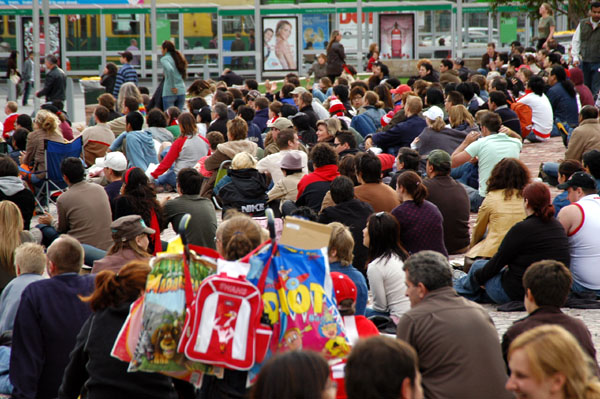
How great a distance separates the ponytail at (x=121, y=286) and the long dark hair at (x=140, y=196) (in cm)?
371

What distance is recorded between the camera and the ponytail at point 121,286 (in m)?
4.87

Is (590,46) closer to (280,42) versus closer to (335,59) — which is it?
(335,59)

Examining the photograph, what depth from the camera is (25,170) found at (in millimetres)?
12828

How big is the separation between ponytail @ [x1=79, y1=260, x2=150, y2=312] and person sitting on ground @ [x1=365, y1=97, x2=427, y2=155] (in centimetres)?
903

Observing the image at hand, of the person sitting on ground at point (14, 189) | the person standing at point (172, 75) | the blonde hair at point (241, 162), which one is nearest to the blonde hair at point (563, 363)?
the blonde hair at point (241, 162)

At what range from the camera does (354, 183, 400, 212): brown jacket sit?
9.24 meters

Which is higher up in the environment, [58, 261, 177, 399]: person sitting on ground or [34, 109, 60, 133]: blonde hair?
[34, 109, 60, 133]: blonde hair

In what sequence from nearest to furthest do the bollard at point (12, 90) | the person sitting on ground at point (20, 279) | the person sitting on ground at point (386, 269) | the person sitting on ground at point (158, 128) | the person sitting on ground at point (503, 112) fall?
the person sitting on ground at point (20, 279) < the person sitting on ground at point (386, 269) < the person sitting on ground at point (158, 128) < the person sitting on ground at point (503, 112) < the bollard at point (12, 90)

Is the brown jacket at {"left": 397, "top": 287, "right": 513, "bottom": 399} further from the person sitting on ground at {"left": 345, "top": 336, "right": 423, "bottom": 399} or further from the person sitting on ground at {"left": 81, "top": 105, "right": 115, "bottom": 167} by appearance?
the person sitting on ground at {"left": 81, "top": 105, "right": 115, "bottom": 167}

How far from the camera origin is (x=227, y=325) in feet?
14.3

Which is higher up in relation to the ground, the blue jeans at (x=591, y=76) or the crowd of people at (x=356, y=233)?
the blue jeans at (x=591, y=76)

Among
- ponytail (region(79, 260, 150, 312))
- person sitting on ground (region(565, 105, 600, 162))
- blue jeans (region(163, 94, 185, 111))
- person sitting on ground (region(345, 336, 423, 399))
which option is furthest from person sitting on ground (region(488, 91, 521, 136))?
person sitting on ground (region(345, 336, 423, 399))

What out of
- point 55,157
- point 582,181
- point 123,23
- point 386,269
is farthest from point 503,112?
point 123,23

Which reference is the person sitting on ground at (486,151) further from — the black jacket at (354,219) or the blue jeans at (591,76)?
the blue jeans at (591,76)
